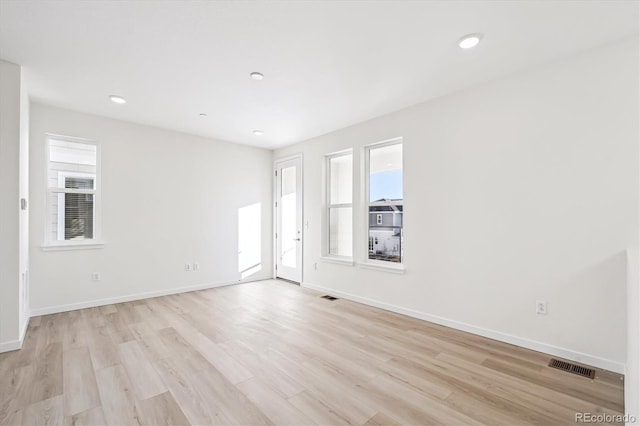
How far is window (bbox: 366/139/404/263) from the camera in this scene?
158 inches

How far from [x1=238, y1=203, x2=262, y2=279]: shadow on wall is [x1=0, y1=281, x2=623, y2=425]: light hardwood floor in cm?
216

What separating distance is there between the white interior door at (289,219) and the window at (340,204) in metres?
0.66

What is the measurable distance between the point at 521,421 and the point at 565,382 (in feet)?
2.48

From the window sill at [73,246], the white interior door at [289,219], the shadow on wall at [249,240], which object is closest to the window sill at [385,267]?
the white interior door at [289,219]

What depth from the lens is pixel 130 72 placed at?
2.88 m

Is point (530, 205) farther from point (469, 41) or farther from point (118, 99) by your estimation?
point (118, 99)

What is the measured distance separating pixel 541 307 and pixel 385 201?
211 cm

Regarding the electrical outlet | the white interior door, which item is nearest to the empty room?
the electrical outlet

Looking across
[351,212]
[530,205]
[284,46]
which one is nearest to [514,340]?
[530,205]

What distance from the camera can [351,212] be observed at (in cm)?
468

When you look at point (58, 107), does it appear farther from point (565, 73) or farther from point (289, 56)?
point (565, 73)

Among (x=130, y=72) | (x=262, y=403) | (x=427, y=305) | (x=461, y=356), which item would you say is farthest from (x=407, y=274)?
(x=130, y=72)

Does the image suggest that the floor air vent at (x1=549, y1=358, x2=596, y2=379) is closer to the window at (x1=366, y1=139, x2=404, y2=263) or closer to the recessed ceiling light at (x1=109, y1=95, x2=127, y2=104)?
the window at (x1=366, y1=139, x2=404, y2=263)

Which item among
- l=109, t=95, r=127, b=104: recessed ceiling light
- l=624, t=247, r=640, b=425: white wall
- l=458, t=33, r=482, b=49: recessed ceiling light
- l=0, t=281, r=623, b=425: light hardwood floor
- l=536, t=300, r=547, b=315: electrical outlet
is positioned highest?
l=109, t=95, r=127, b=104: recessed ceiling light
